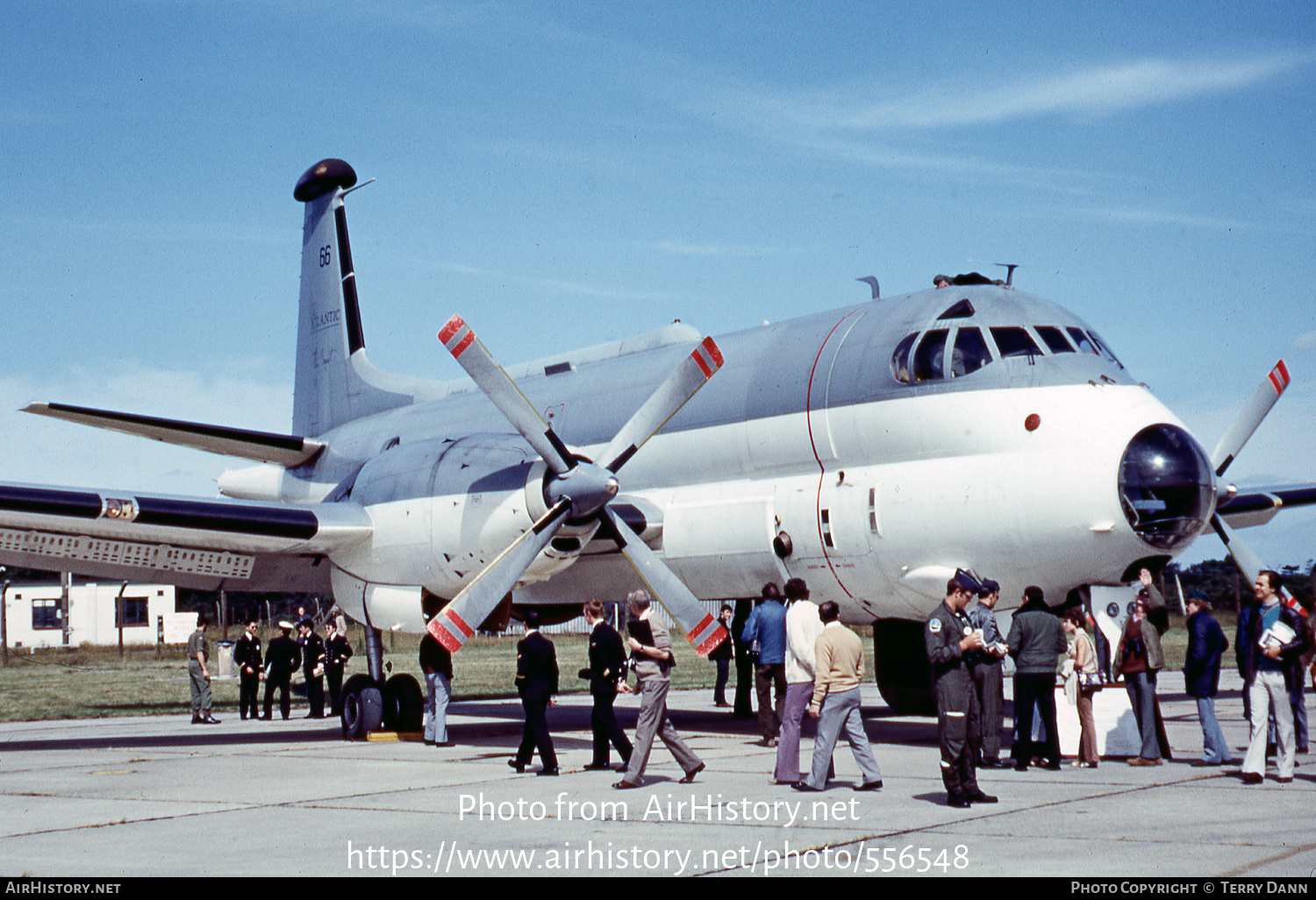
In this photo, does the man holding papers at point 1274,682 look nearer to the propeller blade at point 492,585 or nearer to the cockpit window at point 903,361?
the cockpit window at point 903,361

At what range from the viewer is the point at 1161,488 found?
39.7 ft

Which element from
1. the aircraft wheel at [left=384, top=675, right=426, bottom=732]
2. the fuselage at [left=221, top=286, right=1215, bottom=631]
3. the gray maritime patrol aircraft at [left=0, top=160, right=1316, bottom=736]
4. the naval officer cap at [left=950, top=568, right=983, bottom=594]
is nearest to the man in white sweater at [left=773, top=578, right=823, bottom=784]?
the naval officer cap at [left=950, top=568, right=983, bottom=594]

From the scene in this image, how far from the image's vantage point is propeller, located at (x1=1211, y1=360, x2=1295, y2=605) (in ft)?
56.1

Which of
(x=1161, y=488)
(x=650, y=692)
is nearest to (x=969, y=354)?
(x=1161, y=488)

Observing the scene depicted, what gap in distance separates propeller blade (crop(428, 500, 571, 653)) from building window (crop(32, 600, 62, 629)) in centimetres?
5871

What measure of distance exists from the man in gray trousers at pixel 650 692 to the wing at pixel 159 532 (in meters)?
5.06

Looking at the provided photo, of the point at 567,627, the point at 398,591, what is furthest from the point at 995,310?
the point at 567,627

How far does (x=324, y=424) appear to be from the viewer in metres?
23.7

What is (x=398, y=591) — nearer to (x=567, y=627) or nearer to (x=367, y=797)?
(x=367, y=797)

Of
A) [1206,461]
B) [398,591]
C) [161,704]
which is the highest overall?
[1206,461]

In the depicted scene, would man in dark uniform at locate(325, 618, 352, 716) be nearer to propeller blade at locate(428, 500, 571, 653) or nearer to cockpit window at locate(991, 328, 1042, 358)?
propeller blade at locate(428, 500, 571, 653)

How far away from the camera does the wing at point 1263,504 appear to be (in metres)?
20.1

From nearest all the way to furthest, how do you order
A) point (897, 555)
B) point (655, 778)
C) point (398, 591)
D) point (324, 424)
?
point (655, 778) → point (897, 555) → point (398, 591) → point (324, 424)
